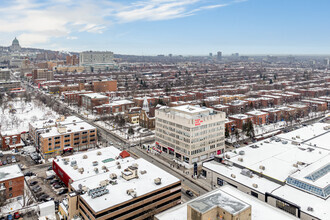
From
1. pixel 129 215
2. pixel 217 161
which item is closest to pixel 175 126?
pixel 217 161

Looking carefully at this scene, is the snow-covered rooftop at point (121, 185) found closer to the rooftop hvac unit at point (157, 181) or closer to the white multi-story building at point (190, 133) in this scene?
the rooftop hvac unit at point (157, 181)

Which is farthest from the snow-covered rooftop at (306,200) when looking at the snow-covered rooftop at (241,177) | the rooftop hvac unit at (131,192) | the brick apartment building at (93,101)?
the brick apartment building at (93,101)

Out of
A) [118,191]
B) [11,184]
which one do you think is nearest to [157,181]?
[118,191]

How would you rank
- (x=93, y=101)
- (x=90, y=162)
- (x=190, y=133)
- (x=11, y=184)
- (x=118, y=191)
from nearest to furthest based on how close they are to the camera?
(x=118, y=191), (x=11, y=184), (x=90, y=162), (x=190, y=133), (x=93, y=101)

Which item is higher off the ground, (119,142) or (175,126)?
(175,126)

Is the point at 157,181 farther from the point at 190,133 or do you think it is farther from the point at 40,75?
the point at 40,75

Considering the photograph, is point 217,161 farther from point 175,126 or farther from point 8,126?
point 8,126

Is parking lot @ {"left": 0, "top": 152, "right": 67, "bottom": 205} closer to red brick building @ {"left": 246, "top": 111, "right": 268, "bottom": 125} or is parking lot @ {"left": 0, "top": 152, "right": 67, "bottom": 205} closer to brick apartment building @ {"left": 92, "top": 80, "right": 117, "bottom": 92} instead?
red brick building @ {"left": 246, "top": 111, "right": 268, "bottom": 125}

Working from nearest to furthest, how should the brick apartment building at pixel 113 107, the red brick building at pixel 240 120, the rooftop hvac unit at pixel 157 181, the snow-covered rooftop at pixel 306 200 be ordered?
the snow-covered rooftop at pixel 306 200 → the rooftop hvac unit at pixel 157 181 → the red brick building at pixel 240 120 → the brick apartment building at pixel 113 107
